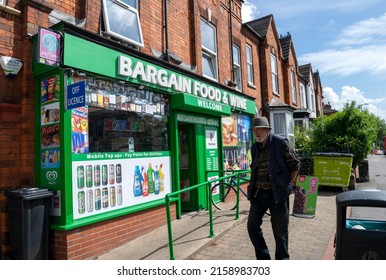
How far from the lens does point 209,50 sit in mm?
→ 9328

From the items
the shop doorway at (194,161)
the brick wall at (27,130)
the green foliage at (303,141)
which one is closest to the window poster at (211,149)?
the shop doorway at (194,161)

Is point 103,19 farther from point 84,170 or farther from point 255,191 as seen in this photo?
point 255,191

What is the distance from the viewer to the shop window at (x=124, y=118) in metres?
5.04

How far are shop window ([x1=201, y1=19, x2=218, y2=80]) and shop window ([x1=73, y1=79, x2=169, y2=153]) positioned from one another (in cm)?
302

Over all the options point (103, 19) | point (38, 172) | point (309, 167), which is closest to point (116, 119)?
point (38, 172)

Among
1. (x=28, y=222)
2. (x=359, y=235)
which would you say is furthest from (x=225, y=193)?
(x=359, y=235)

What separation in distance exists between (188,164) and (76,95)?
12.8 ft

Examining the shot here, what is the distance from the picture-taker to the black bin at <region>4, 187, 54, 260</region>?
4.07 meters

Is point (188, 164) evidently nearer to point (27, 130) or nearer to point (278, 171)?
point (27, 130)

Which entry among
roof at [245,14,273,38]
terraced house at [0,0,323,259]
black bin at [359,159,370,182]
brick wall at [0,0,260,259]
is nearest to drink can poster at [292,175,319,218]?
terraced house at [0,0,323,259]

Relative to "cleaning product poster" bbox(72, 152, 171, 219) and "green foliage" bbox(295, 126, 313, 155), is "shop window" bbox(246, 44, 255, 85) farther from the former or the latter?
"cleaning product poster" bbox(72, 152, 171, 219)

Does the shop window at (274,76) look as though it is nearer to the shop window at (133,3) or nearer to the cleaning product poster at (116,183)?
the shop window at (133,3)

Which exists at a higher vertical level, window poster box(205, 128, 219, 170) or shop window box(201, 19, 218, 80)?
shop window box(201, 19, 218, 80)
